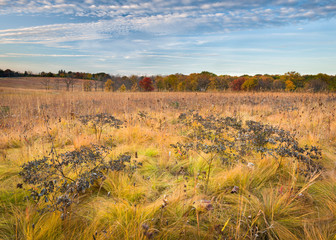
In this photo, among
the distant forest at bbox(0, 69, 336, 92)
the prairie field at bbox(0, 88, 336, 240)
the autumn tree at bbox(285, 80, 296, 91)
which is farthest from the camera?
the autumn tree at bbox(285, 80, 296, 91)

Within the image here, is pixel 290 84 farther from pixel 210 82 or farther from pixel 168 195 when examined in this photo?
pixel 168 195

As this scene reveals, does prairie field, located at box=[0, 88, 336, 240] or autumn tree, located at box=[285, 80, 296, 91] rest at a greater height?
autumn tree, located at box=[285, 80, 296, 91]

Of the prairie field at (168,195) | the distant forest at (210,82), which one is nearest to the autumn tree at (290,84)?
the distant forest at (210,82)

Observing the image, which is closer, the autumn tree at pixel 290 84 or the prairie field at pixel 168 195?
the prairie field at pixel 168 195

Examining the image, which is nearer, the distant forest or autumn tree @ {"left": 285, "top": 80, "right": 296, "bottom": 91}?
the distant forest

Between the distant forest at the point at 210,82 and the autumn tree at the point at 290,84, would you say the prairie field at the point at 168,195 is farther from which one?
the autumn tree at the point at 290,84

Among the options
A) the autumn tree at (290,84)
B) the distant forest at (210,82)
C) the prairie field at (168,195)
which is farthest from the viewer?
the autumn tree at (290,84)

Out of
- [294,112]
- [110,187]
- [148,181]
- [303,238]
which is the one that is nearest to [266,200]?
[303,238]

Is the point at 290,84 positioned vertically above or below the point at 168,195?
above

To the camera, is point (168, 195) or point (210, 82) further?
point (210, 82)

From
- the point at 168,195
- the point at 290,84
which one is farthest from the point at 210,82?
the point at 168,195

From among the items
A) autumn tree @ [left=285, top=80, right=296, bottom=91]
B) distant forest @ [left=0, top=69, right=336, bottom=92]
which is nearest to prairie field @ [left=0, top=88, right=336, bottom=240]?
distant forest @ [left=0, top=69, right=336, bottom=92]

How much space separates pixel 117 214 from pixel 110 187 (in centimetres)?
71

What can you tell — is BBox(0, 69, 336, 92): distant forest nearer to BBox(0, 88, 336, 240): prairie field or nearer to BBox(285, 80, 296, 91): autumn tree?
BBox(285, 80, 296, 91): autumn tree
